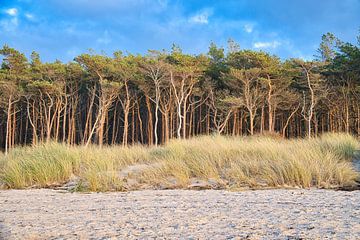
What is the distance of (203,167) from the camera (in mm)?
9242

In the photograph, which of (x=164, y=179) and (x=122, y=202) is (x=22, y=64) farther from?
(x=122, y=202)

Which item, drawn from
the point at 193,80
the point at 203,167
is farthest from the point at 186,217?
the point at 193,80

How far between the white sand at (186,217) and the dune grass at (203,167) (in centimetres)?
178

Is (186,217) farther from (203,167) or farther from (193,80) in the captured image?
(193,80)

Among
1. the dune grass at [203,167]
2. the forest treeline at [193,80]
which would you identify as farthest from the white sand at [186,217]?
the forest treeline at [193,80]

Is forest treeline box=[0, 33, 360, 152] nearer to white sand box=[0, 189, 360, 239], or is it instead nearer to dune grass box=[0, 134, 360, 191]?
dune grass box=[0, 134, 360, 191]

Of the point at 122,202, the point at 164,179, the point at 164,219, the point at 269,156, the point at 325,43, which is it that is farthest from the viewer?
the point at 325,43

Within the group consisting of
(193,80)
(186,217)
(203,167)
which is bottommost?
(186,217)

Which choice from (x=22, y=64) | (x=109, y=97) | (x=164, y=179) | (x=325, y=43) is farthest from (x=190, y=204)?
(x=325, y=43)

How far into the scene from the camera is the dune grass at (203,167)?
27.0ft

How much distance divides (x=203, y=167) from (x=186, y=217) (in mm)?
4796

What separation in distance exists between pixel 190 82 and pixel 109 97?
717 centimetres

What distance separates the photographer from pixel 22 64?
32.4 meters

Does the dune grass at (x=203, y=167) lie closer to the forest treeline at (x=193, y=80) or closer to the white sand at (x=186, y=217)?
the white sand at (x=186, y=217)
